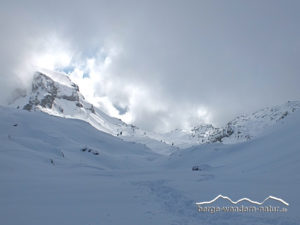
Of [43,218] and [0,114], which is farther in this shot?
[0,114]

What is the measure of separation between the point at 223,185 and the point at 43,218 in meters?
8.76

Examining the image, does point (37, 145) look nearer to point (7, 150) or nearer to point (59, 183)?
point (7, 150)

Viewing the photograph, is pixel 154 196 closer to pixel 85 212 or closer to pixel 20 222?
pixel 85 212

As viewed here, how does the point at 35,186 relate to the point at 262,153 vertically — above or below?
below

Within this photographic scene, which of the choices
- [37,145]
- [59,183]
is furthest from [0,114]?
[59,183]

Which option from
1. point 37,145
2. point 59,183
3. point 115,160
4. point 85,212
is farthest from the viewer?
point 115,160

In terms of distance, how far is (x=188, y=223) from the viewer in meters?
8.55

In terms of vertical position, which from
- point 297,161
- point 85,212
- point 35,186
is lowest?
point 85,212

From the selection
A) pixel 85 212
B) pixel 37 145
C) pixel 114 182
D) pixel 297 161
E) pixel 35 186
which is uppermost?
pixel 37 145

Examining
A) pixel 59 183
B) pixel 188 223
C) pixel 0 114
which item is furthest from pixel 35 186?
pixel 0 114

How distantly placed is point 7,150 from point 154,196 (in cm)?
1518

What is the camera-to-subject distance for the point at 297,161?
17.0 metres

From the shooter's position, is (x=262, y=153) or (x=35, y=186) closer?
(x=35, y=186)

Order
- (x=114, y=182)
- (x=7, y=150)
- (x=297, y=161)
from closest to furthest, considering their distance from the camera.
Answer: (x=114, y=182), (x=297, y=161), (x=7, y=150)
